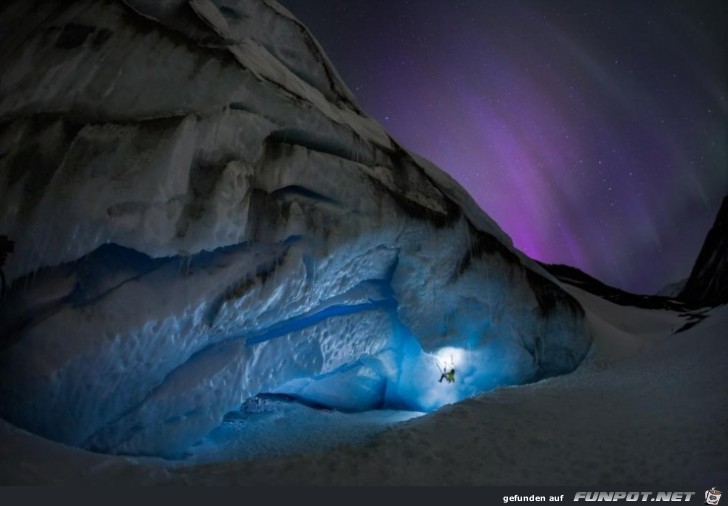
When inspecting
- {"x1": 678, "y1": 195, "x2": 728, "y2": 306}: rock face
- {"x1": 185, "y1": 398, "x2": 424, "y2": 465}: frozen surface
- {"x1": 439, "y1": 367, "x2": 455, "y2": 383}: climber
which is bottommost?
{"x1": 185, "y1": 398, "x2": 424, "y2": 465}: frozen surface

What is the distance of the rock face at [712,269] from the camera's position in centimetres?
2870

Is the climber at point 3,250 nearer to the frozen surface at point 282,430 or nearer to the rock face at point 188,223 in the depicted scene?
the rock face at point 188,223

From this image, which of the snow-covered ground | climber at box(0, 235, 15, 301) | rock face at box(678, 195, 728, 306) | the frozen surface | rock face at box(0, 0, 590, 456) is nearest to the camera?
the snow-covered ground

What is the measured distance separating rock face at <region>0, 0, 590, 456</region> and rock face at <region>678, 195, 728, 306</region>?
23771mm

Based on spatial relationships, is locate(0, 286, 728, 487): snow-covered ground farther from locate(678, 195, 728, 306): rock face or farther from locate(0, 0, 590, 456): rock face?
locate(678, 195, 728, 306): rock face

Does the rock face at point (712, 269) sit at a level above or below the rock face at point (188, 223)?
above

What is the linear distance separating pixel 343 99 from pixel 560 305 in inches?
429

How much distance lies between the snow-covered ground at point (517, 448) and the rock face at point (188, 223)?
1.66 metres

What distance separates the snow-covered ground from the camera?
6512 millimetres


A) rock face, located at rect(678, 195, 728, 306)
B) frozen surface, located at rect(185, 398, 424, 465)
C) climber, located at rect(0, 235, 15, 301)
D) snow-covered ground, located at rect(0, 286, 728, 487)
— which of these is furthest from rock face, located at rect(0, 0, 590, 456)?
rock face, located at rect(678, 195, 728, 306)

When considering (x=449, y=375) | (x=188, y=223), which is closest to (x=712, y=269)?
(x=449, y=375)

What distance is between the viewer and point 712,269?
32.1m

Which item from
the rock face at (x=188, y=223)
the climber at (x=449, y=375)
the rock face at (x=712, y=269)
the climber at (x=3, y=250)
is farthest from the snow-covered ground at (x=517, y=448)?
the rock face at (x=712, y=269)

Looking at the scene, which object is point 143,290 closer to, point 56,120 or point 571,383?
point 56,120
